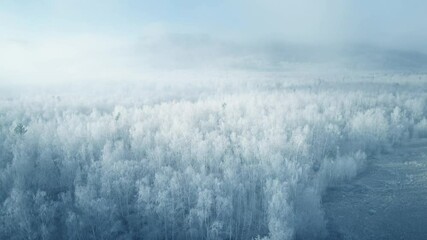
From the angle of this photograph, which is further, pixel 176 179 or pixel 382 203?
pixel 382 203

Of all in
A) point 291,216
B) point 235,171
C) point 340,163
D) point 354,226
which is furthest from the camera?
point 340,163

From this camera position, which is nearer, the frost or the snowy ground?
the frost

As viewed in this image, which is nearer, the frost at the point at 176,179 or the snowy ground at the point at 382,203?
the frost at the point at 176,179

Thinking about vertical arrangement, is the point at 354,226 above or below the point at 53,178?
below

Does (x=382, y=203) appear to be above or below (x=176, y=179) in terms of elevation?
below

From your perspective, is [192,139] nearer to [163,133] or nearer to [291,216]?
[163,133]

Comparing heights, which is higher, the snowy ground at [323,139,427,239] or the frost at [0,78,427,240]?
the frost at [0,78,427,240]

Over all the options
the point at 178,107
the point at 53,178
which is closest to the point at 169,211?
the point at 53,178

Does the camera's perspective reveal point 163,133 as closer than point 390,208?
No
